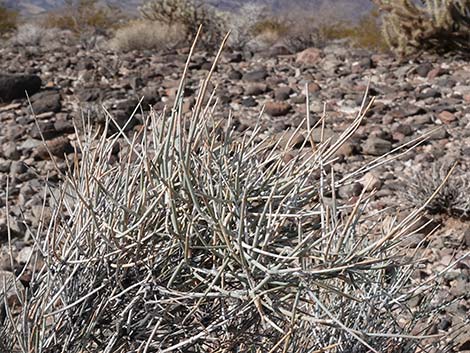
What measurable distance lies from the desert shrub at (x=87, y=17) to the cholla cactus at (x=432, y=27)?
353 inches

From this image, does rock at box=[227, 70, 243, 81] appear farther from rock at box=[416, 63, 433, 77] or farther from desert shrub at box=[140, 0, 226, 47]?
desert shrub at box=[140, 0, 226, 47]

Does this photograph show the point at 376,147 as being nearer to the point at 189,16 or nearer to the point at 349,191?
the point at 349,191

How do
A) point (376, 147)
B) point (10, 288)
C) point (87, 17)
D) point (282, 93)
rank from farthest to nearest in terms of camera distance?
1. point (87, 17)
2. point (282, 93)
3. point (376, 147)
4. point (10, 288)

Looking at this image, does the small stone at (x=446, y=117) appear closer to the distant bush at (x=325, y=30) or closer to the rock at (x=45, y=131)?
the rock at (x=45, y=131)

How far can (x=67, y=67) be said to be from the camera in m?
10.4

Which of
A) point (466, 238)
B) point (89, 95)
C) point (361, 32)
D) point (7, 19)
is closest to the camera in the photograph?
point (466, 238)

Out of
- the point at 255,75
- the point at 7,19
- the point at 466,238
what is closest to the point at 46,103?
the point at 255,75

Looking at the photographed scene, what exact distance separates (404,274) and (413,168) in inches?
143

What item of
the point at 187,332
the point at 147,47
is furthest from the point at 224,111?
the point at 187,332

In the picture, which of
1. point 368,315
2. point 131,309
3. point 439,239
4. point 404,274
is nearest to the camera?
point 131,309

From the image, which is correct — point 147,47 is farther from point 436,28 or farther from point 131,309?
point 131,309

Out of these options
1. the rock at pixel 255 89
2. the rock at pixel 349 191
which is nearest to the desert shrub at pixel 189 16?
the rock at pixel 255 89

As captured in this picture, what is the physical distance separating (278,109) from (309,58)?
2747 millimetres

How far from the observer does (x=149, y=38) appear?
12469 millimetres
